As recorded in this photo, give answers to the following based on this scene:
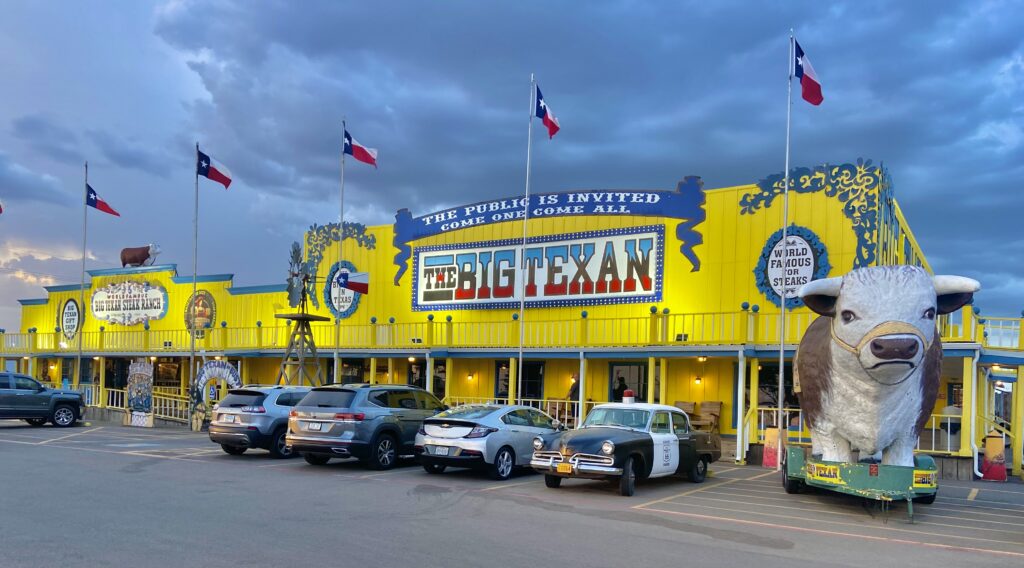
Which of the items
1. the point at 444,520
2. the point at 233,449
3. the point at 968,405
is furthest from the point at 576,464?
the point at 968,405

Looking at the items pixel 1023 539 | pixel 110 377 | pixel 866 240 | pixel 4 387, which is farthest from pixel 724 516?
pixel 110 377

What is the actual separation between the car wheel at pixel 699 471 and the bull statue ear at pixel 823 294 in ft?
14.1

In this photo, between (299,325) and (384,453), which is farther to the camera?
(299,325)

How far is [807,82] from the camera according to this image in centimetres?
1789

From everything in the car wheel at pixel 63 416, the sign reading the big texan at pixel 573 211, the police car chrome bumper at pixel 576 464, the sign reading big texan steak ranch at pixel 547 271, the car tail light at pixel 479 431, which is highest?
the sign reading the big texan at pixel 573 211

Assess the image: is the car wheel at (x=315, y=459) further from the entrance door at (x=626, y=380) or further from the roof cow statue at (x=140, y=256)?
the roof cow statue at (x=140, y=256)

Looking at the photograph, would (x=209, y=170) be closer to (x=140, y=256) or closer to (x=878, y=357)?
(x=140, y=256)

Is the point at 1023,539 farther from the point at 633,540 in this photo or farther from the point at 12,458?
the point at 12,458

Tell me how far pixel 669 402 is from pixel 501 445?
9047mm

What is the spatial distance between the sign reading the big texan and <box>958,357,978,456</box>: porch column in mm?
7301

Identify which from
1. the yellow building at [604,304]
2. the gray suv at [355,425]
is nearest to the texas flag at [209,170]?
the yellow building at [604,304]

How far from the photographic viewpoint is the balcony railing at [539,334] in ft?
63.0

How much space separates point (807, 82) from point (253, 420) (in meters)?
13.7

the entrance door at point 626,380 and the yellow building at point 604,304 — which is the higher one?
the yellow building at point 604,304
